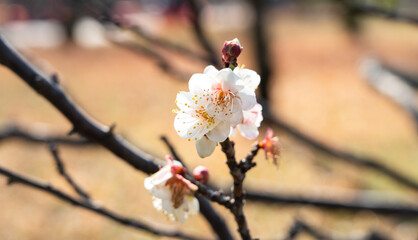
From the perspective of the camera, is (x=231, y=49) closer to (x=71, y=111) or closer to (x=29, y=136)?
(x=71, y=111)

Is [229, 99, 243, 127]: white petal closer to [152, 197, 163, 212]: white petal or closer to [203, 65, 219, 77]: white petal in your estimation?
[203, 65, 219, 77]: white petal

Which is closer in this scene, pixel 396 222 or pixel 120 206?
pixel 396 222

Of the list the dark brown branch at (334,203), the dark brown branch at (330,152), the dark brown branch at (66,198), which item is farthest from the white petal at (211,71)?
the dark brown branch at (330,152)

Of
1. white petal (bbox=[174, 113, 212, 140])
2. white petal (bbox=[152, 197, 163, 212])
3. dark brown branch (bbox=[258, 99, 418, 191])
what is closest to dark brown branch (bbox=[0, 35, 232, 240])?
white petal (bbox=[152, 197, 163, 212])

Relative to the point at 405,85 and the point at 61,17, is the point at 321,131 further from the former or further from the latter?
the point at 61,17

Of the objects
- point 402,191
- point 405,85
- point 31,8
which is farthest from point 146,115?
point 31,8

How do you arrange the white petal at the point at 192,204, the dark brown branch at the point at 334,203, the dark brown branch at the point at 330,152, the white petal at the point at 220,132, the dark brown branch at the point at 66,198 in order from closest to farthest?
the white petal at the point at 220,132 < the white petal at the point at 192,204 < the dark brown branch at the point at 66,198 < the dark brown branch at the point at 334,203 < the dark brown branch at the point at 330,152

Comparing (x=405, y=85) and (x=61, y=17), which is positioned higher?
(x=405, y=85)

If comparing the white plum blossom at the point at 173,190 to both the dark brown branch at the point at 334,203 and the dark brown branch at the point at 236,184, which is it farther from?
the dark brown branch at the point at 334,203
